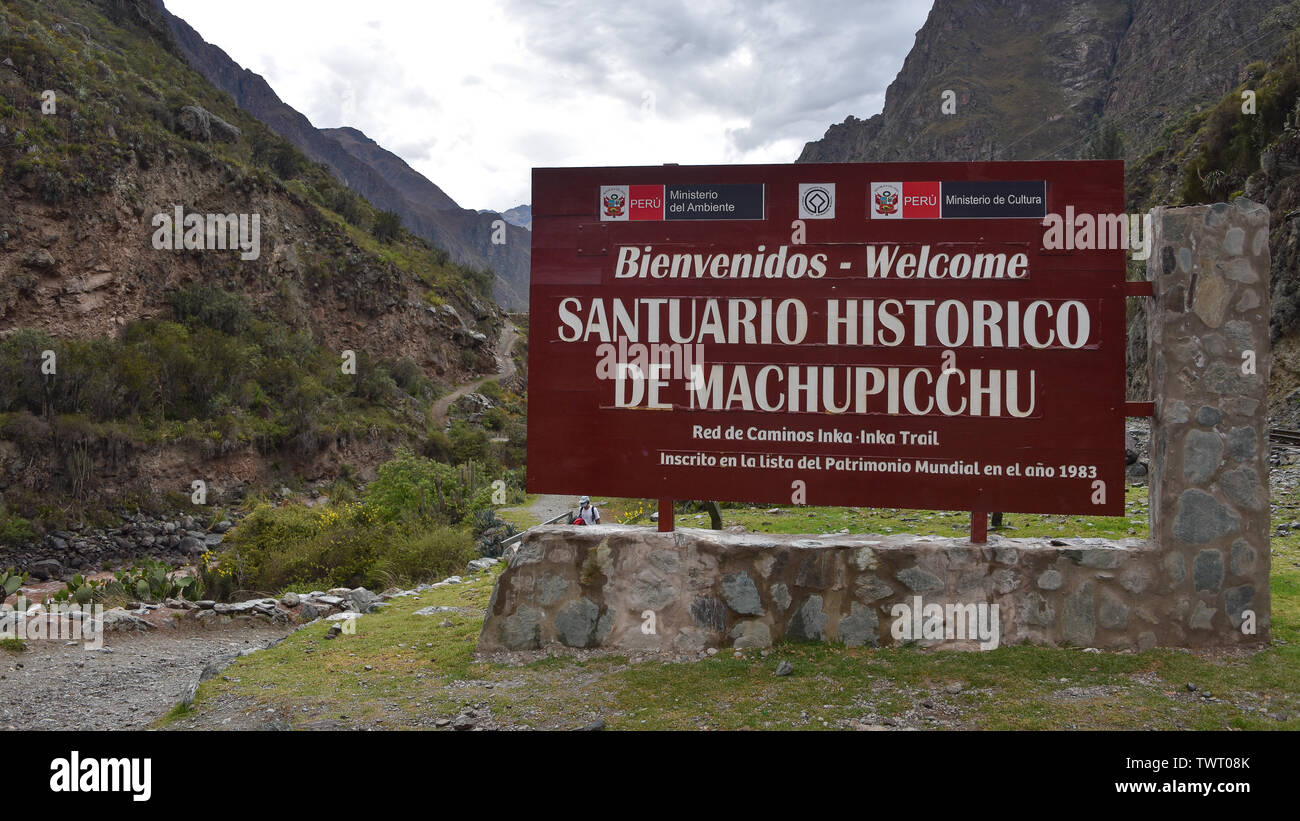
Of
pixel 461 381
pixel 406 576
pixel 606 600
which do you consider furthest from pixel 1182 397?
pixel 461 381

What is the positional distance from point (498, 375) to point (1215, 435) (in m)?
55.3

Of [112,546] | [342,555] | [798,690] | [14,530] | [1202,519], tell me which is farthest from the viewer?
[112,546]

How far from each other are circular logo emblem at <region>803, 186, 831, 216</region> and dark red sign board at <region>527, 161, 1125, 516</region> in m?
0.02

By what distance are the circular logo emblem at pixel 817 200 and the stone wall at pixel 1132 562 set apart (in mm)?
2884

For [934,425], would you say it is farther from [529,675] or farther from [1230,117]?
[1230,117]

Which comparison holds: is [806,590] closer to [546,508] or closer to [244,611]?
[244,611]

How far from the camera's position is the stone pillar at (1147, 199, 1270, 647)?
6441 millimetres

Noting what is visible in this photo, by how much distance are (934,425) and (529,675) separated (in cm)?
435

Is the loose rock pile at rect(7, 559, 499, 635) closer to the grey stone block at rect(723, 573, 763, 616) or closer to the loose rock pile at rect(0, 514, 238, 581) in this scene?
the grey stone block at rect(723, 573, 763, 616)

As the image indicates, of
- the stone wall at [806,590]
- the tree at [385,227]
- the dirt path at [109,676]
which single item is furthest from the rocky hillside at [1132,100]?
the tree at [385,227]

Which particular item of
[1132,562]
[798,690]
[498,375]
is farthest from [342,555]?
[498,375]

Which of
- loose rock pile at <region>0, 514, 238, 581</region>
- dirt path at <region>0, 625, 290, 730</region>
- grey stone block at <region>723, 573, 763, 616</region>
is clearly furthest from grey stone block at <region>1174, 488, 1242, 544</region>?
loose rock pile at <region>0, 514, 238, 581</region>

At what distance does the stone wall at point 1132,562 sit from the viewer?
6473 mm

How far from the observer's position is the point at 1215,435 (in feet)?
21.4
